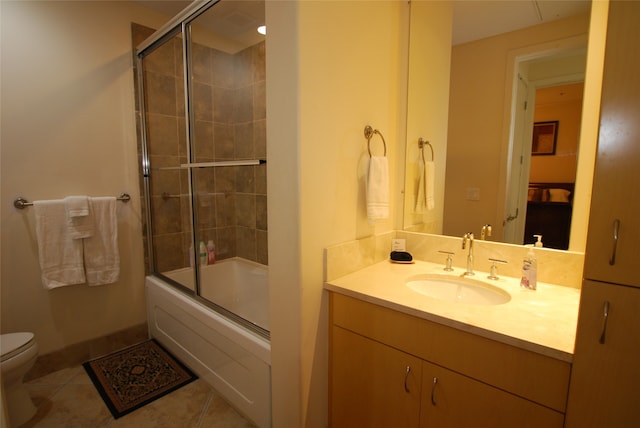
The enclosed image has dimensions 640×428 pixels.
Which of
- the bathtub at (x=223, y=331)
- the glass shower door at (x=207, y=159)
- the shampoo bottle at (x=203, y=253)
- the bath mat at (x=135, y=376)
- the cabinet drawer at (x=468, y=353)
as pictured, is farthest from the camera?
the shampoo bottle at (x=203, y=253)

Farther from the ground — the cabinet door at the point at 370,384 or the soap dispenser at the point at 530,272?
the soap dispenser at the point at 530,272

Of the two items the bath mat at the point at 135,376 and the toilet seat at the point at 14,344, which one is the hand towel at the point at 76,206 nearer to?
the toilet seat at the point at 14,344

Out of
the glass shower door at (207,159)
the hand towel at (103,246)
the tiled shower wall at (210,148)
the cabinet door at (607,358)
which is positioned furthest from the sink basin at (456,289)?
the hand towel at (103,246)

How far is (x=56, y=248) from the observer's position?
1.91 meters

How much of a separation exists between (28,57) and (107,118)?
481 millimetres

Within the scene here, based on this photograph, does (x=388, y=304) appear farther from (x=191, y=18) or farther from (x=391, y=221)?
(x=191, y=18)

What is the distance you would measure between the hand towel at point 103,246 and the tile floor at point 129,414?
2.12 feet

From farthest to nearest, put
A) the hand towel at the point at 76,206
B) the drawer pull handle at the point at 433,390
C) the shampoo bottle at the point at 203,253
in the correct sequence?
1. the shampoo bottle at the point at 203,253
2. the hand towel at the point at 76,206
3. the drawer pull handle at the point at 433,390

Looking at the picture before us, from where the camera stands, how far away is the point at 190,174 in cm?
218

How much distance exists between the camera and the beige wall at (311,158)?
1.15 m

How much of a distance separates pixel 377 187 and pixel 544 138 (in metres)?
0.73

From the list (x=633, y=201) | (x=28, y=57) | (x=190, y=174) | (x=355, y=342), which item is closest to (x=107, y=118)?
(x=28, y=57)

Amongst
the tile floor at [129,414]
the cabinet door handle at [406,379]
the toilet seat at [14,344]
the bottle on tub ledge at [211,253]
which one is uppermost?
the bottle on tub ledge at [211,253]

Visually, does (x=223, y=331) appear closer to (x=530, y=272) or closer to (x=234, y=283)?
(x=234, y=283)
